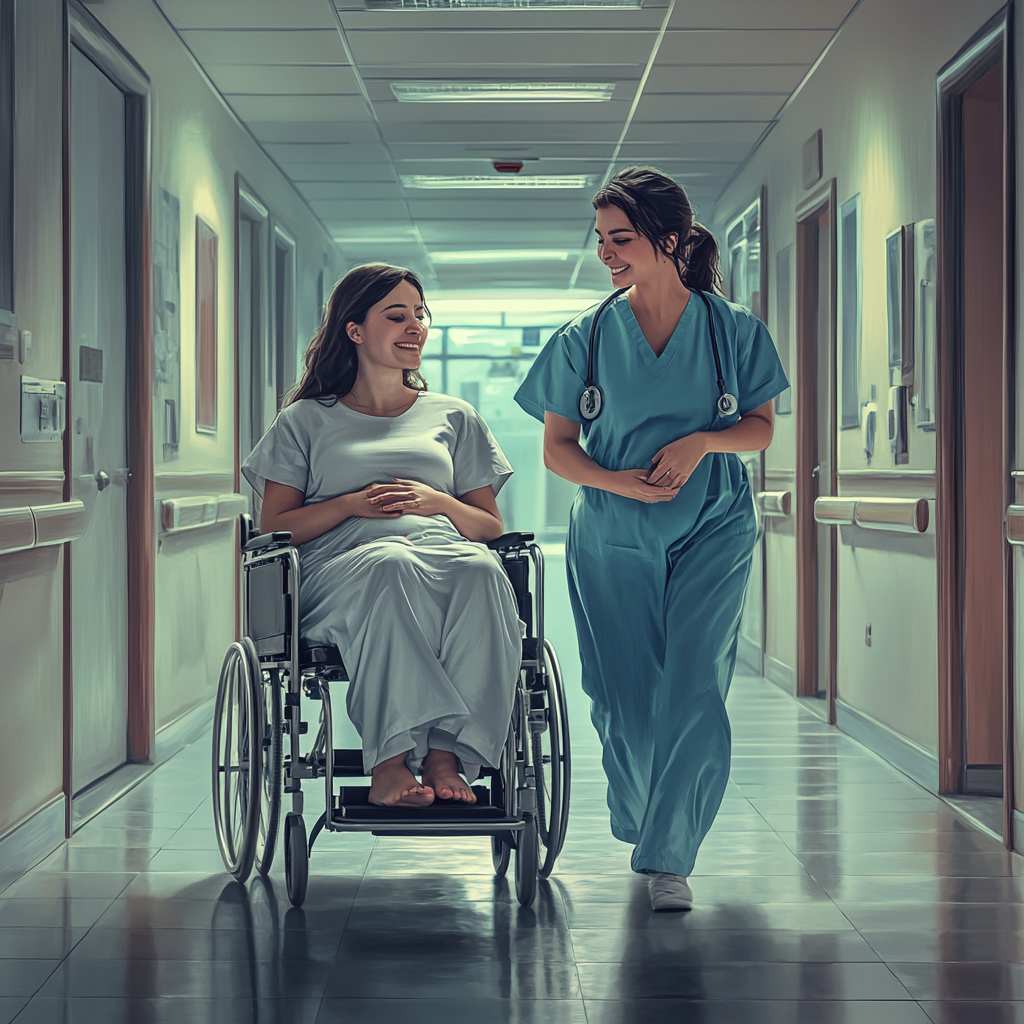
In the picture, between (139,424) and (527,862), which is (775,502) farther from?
(527,862)

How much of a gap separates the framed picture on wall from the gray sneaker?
292 centimetres

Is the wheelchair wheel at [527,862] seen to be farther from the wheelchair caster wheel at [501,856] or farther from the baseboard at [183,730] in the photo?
the baseboard at [183,730]

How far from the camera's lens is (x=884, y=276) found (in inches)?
164

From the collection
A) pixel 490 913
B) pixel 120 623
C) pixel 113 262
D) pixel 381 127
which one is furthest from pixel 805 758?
pixel 381 127

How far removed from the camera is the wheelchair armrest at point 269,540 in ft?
8.12

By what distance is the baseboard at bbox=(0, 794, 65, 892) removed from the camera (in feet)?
9.12

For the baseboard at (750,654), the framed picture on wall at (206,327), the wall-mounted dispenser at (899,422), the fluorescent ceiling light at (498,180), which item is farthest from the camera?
the fluorescent ceiling light at (498,180)

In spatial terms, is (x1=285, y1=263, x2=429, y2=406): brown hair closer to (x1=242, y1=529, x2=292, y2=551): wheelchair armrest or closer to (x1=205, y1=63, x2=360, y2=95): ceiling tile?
(x1=242, y1=529, x2=292, y2=551): wheelchair armrest

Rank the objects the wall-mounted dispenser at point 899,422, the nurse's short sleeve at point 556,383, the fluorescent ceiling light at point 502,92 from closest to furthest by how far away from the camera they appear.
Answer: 1. the nurse's short sleeve at point 556,383
2. the wall-mounted dispenser at point 899,422
3. the fluorescent ceiling light at point 502,92

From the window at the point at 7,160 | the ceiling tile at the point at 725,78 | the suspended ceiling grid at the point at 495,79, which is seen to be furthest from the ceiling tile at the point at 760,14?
the window at the point at 7,160

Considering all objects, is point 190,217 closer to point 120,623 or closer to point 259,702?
point 120,623

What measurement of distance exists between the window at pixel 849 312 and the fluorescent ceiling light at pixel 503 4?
1.05 metres

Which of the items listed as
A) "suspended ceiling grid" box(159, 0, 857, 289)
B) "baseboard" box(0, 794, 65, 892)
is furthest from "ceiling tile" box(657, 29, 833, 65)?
"baseboard" box(0, 794, 65, 892)

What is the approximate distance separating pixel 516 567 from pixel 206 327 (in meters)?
2.83
